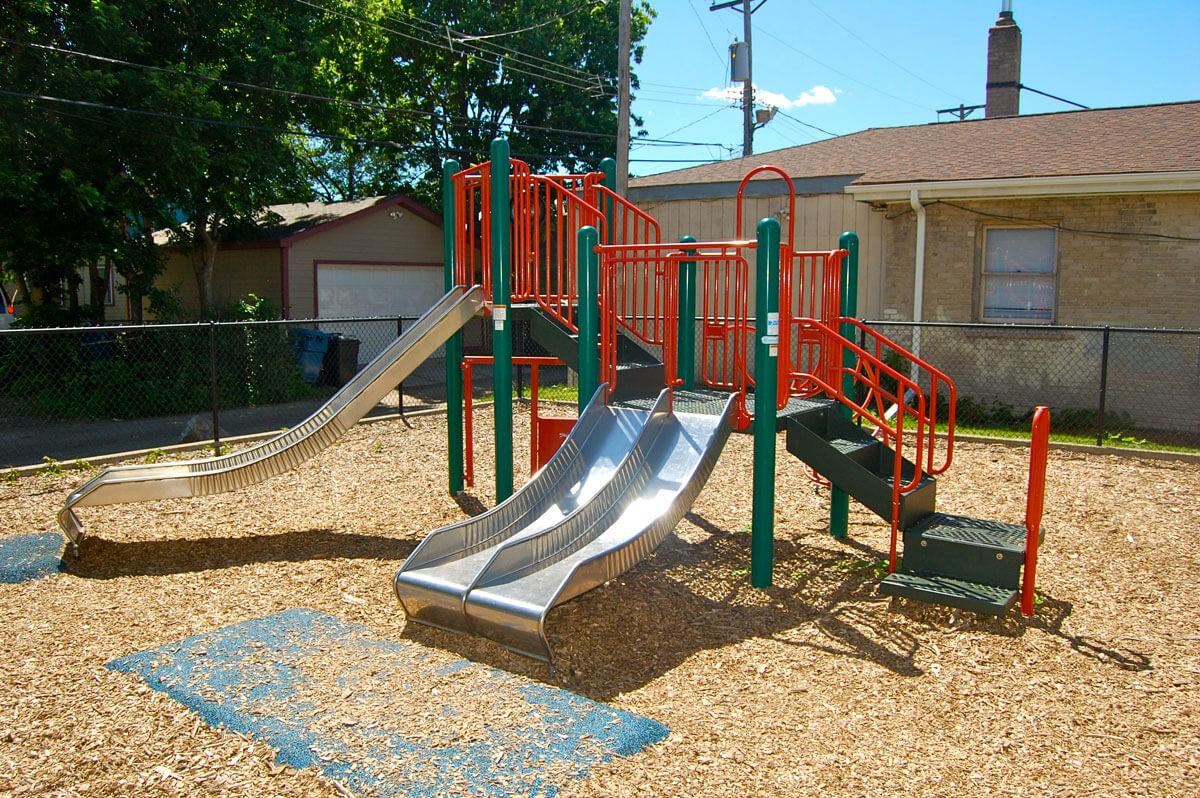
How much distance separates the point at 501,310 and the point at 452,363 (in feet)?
5.31

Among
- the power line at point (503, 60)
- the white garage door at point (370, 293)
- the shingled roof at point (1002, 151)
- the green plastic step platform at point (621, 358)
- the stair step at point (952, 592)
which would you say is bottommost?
the stair step at point (952, 592)

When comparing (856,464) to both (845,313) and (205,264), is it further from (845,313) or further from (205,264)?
(205,264)

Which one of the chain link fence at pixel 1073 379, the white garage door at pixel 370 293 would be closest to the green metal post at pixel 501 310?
the chain link fence at pixel 1073 379

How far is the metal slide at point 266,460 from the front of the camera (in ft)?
19.9

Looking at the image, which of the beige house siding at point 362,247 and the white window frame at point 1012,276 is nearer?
the white window frame at point 1012,276

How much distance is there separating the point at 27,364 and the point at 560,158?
48.3 feet

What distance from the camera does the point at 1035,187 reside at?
11.3 metres

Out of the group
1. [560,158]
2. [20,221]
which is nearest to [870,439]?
[20,221]

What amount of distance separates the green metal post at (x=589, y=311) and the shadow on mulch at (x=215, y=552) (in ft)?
5.61

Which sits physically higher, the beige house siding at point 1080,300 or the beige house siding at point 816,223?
the beige house siding at point 816,223

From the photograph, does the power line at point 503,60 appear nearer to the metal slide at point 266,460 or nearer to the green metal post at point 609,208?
the green metal post at point 609,208

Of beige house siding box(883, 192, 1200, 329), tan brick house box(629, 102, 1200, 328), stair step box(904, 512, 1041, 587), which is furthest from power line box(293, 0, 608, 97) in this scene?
stair step box(904, 512, 1041, 587)

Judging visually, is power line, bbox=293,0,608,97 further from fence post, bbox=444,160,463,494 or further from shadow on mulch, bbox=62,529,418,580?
shadow on mulch, bbox=62,529,418,580

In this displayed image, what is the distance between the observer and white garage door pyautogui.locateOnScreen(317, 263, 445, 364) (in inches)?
722
